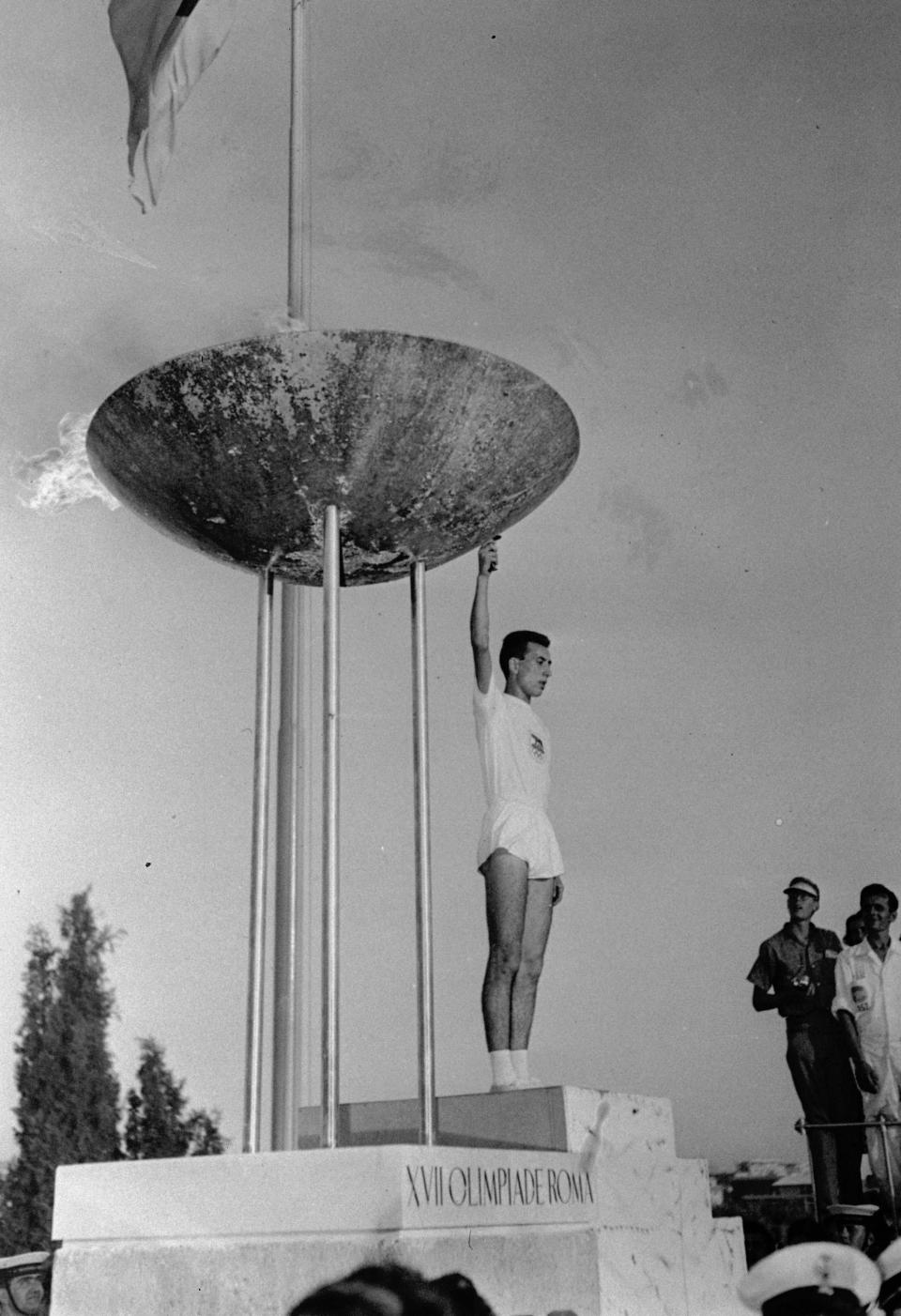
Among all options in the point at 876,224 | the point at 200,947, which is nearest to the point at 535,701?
the point at 200,947

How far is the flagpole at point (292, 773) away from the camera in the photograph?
244 inches

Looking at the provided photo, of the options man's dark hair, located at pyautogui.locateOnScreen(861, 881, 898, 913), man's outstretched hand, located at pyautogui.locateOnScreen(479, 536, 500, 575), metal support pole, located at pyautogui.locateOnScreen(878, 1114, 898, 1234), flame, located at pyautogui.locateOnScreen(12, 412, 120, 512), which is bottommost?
metal support pole, located at pyautogui.locateOnScreen(878, 1114, 898, 1234)

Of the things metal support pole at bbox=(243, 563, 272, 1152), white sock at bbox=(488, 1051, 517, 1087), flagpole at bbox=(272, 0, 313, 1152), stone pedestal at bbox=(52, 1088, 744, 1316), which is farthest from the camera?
flagpole at bbox=(272, 0, 313, 1152)

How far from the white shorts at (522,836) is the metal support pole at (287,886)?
96 cm

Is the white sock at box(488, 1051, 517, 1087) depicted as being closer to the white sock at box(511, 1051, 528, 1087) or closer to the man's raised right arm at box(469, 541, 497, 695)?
the white sock at box(511, 1051, 528, 1087)

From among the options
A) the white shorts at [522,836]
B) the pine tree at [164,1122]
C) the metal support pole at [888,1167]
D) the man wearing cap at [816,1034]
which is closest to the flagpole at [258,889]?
the white shorts at [522,836]

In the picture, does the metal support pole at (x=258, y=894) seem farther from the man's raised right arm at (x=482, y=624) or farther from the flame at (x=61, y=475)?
the flame at (x=61, y=475)

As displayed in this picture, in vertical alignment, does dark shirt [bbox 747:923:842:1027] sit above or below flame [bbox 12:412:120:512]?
below

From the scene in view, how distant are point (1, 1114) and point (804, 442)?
23.0 feet

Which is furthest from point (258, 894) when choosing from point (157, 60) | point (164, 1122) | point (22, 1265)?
point (164, 1122)

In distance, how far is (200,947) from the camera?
29.1 feet

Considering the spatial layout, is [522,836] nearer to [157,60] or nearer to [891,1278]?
[891,1278]

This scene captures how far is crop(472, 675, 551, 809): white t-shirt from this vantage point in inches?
204

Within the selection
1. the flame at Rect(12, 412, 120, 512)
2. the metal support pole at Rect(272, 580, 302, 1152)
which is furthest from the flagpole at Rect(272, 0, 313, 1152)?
the flame at Rect(12, 412, 120, 512)
